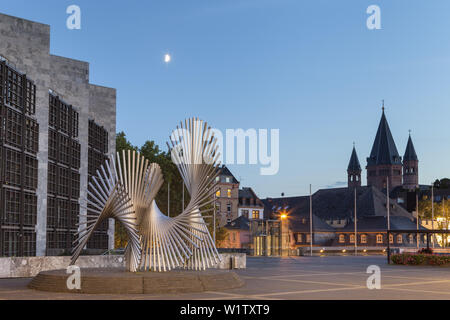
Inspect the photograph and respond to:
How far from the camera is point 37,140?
4019 centimetres

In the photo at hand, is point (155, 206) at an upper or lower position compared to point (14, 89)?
lower

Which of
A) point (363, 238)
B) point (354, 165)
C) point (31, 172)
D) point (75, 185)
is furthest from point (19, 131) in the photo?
point (354, 165)

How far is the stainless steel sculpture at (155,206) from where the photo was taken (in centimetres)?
2045

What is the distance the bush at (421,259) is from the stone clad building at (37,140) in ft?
69.9

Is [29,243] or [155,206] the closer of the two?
[155,206]

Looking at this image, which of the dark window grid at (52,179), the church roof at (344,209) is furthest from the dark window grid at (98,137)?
the church roof at (344,209)

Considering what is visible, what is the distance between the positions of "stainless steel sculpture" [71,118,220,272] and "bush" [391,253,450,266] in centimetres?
2155

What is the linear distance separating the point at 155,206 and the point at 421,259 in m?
24.4

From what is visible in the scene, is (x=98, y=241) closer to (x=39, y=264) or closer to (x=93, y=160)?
(x=93, y=160)

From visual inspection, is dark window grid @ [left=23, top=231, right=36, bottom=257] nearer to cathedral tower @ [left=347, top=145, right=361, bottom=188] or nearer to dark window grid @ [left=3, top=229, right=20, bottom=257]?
dark window grid @ [left=3, top=229, right=20, bottom=257]

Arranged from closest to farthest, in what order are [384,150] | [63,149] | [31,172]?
[31,172] → [63,149] → [384,150]
